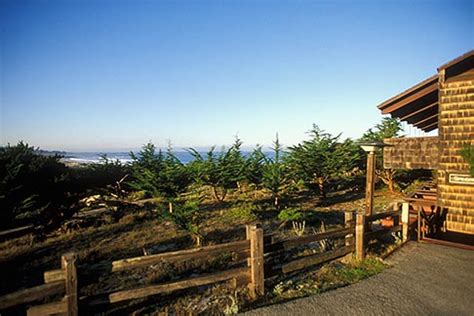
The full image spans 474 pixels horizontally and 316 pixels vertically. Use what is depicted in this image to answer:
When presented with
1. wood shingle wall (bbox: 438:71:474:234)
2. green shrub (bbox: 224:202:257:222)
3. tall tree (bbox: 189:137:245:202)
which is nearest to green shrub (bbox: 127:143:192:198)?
tall tree (bbox: 189:137:245:202)

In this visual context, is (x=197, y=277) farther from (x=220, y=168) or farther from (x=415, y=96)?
(x=220, y=168)

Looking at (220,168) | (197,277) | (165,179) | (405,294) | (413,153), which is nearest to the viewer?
(197,277)

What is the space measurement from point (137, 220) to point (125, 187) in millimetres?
5646

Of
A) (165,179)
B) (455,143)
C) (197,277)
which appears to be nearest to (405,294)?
(197,277)

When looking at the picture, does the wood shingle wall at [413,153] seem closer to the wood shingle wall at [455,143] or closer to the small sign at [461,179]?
the wood shingle wall at [455,143]

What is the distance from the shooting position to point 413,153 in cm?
1223

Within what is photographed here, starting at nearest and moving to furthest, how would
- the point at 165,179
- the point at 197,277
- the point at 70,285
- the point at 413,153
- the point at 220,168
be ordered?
the point at 70,285 → the point at 197,277 → the point at 413,153 → the point at 165,179 → the point at 220,168

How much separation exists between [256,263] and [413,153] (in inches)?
376

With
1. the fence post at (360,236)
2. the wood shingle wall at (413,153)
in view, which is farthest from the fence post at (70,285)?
the wood shingle wall at (413,153)

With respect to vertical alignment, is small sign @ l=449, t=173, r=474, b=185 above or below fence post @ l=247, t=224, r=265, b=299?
above

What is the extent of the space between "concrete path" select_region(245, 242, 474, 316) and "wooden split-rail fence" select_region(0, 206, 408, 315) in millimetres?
912

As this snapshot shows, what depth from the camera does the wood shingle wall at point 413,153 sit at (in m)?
11.6

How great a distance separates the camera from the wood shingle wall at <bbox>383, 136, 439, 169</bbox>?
1164 cm

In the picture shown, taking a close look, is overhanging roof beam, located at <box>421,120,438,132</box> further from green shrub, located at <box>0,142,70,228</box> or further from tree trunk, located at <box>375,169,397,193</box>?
green shrub, located at <box>0,142,70,228</box>
